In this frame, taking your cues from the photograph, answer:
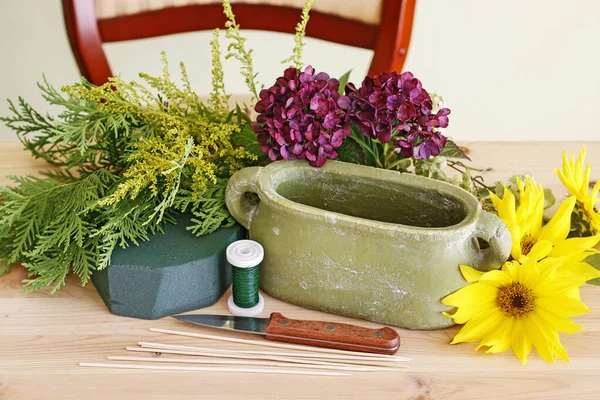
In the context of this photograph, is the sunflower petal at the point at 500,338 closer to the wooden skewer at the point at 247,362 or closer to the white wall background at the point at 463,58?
the wooden skewer at the point at 247,362

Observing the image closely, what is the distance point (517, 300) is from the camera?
74 centimetres

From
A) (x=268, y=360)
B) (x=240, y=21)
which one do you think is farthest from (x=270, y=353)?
(x=240, y=21)

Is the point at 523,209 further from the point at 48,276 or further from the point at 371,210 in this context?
the point at 48,276

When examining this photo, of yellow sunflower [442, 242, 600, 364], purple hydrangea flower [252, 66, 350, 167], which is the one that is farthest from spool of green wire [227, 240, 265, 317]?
yellow sunflower [442, 242, 600, 364]

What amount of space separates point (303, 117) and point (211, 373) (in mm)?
307

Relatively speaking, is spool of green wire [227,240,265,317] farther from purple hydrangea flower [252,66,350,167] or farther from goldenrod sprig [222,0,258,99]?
goldenrod sprig [222,0,258,99]

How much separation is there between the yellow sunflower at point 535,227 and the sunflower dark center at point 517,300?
4 cm

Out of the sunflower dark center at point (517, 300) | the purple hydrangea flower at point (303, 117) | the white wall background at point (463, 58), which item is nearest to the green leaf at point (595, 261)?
the sunflower dark center at point (517, 300)

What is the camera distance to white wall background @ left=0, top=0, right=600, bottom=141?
2102mm

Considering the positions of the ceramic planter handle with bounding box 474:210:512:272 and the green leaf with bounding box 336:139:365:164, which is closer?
the ceramic planter handle with bounding box 474:210:512:272

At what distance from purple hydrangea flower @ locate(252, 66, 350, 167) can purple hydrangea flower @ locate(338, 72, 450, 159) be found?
21mm

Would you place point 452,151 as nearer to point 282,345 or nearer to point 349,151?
point 349,151

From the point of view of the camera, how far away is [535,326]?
73 centimetres

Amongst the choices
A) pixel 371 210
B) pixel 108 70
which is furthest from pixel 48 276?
pixel 108 70
